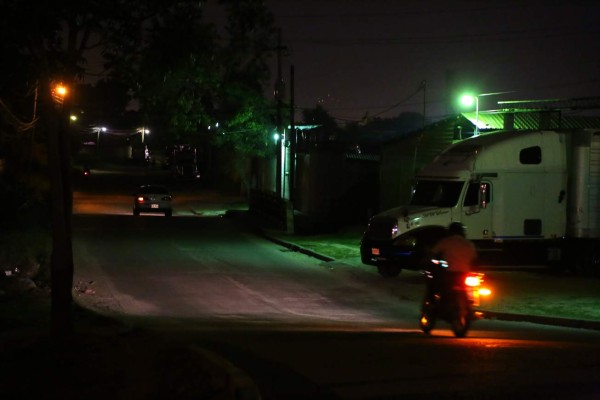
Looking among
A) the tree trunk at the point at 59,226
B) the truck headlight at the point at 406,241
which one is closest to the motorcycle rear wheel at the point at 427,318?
the tree trunk at the point at 59,226

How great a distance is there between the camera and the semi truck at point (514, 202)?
21.0 m

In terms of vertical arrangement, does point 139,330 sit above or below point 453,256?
below

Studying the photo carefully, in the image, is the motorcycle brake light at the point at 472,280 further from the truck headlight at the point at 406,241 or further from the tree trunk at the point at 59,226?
the truck headlight at the point at 406,241

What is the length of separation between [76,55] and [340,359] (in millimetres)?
4562

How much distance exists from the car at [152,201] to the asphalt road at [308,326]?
1045 cm

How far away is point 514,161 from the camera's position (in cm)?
2133

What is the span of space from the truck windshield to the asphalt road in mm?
2219

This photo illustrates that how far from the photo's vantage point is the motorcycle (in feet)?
39.1


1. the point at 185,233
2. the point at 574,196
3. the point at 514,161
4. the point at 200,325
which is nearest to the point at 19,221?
the point at 185,233

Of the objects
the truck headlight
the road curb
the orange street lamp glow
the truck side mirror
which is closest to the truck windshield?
the truck side mirror

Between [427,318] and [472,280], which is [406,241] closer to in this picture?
[427,318]

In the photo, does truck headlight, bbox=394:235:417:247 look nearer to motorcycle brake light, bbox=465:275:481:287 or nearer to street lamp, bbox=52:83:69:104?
motorcycle brake light, bbox=465:275:481:287

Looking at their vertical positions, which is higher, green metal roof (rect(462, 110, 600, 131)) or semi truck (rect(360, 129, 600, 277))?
green metal roof (rect(462, 110, 600, 131))

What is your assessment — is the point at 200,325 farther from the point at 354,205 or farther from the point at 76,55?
the point at 354,205
